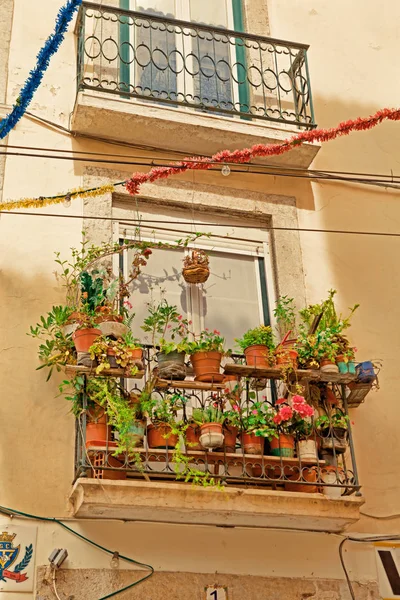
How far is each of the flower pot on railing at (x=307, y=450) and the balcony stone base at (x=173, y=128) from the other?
277cm

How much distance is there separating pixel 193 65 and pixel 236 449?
3.91m

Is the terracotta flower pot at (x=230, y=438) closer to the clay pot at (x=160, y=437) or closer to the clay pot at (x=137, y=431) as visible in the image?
the clay pot at (x=160, y=437)

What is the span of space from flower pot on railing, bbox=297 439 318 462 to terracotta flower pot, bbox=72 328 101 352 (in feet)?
5.45

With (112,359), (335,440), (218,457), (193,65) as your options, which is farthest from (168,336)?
(193,65)

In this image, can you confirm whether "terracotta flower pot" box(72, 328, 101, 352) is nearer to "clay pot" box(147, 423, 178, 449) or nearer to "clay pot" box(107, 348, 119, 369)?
"clay pot" box(107, 348, 119, 369)

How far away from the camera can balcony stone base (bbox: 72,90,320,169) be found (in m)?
8.18

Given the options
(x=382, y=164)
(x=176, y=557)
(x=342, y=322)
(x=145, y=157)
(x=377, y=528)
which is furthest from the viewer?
(x=382, y=164)

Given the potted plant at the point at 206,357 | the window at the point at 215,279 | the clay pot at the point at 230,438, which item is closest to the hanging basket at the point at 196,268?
the window at the point at 215,279

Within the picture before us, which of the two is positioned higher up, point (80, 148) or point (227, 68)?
point (227, 68)

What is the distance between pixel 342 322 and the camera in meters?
7.87

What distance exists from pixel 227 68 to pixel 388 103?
1.62m

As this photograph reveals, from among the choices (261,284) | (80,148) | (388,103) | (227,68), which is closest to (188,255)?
(261,284)

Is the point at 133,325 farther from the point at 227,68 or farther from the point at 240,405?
the point at 227,68

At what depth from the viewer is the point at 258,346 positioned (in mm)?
7352
